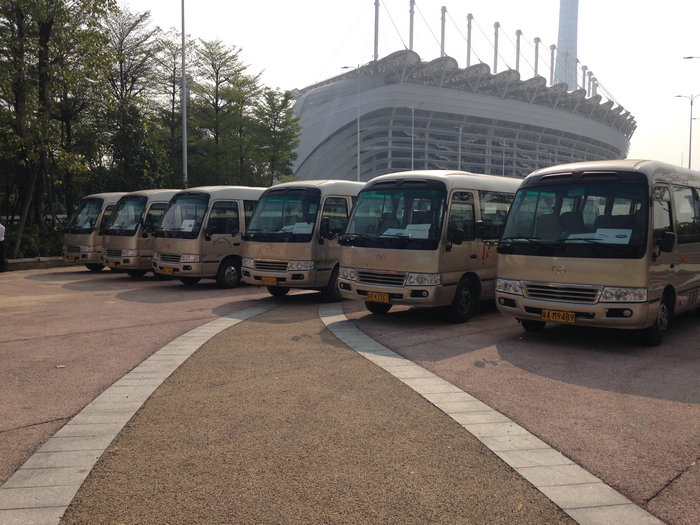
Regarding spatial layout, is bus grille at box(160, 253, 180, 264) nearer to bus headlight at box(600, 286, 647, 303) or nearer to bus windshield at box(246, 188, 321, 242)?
bus windshield at box(246, 188, 321, 242)

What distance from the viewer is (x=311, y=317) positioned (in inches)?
428

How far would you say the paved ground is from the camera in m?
4.11

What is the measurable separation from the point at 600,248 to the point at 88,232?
15729mm

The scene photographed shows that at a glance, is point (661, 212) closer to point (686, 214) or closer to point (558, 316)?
point (686, 214)

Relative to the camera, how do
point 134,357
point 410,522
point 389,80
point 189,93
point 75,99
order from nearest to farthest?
point 410,522, point 134,357, point 75,99, point 189,93, point 389,80

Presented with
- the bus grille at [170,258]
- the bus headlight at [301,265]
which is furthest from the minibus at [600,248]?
the bus grille at [170,258]

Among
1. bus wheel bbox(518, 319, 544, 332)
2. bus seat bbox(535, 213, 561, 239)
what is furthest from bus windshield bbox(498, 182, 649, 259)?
bus wheel bbox(518, 319, 544, 332)

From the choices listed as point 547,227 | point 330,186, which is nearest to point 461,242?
point 547,227

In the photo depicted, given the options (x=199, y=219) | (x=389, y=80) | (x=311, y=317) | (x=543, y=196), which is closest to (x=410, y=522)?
(x=543, y=196)

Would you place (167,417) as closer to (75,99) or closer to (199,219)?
(199,219)

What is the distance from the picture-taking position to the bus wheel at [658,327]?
26.7 feet

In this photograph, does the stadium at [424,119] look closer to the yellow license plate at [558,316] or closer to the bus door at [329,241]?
the bus door at [329,241]

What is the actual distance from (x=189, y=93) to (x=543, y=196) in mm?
31831

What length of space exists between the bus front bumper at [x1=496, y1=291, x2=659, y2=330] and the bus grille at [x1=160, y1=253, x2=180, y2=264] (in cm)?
906
